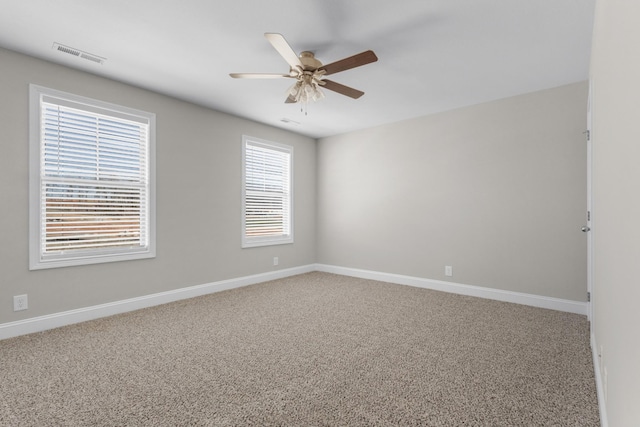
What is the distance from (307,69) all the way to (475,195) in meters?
2.81

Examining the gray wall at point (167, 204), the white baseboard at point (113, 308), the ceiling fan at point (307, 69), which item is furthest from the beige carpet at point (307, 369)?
the ceiling fan at point (307, 69)

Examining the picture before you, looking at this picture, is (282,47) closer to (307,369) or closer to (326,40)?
(326,40)

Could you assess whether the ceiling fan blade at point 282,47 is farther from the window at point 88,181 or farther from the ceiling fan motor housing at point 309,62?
the window at point 88,181

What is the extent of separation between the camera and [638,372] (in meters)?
0.84

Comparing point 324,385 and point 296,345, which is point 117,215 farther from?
point 324,385

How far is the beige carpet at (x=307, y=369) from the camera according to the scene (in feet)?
5.60

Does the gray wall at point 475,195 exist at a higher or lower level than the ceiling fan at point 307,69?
lower

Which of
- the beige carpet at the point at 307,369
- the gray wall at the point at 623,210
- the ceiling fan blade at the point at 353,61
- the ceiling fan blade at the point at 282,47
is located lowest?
the beige carpet at the point at 307,369

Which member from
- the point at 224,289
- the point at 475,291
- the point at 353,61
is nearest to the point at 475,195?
the point at 475,291

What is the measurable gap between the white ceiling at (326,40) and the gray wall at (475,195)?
1.57 ft

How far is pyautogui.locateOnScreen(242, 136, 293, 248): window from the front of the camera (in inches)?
191

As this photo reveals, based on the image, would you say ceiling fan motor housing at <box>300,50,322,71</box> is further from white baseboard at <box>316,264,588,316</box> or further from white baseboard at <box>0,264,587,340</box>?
white baseboard at <box>316,264,588,316</box>

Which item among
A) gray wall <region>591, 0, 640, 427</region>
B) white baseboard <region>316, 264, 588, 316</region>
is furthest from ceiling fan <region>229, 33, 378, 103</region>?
white baseboard <region>316, 264, 588, 316</region>

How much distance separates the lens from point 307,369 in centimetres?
219
